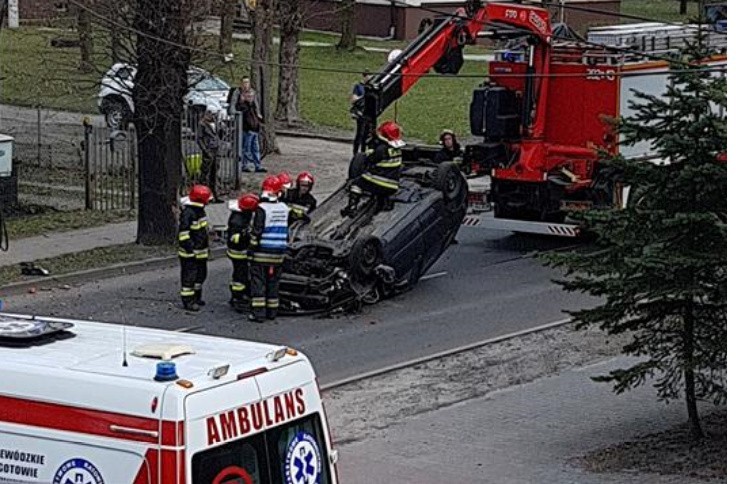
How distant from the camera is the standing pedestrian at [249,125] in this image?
89.7 ft

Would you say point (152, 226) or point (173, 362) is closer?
point (173, 362)

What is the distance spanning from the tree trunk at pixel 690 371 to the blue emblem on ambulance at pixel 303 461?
5.30 metres

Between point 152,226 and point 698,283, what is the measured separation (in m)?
11.1

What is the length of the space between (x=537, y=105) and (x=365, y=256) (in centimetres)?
536

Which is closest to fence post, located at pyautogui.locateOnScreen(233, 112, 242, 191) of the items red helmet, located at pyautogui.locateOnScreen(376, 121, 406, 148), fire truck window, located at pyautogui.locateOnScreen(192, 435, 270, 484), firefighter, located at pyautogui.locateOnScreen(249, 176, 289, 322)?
red helmet, located at pyautogui.locateOnScreen(376, 121, 406, 148)

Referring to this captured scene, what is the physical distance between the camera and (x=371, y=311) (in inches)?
695

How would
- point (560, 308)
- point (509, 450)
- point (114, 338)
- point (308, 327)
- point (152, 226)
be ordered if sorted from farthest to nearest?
point (152, 226)
point (560, 308)
point (308, 327)
point (509, 450)
point (114, 338)

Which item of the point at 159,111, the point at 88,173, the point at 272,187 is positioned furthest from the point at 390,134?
the point at 88,173

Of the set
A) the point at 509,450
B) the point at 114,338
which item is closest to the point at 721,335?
the point at 509,450

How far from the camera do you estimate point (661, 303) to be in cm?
1202

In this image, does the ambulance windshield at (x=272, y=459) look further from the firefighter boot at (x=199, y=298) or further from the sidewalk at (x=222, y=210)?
the sidewalk at (x=222, y=210)

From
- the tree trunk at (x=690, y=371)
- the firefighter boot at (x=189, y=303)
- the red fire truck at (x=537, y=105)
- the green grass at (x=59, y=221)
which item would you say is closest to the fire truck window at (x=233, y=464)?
the tree trunk at (x=690, y=371)

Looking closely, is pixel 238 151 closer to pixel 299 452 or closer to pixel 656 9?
pixel 299 452

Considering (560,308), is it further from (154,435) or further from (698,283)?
(154,435)
